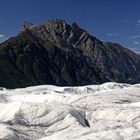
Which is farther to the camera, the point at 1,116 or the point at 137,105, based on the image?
the point at 137,105

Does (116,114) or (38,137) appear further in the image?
(116,114)

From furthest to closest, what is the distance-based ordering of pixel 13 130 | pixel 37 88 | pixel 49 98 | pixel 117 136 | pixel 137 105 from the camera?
pixel 37 88, pixel 49 98, pixel 137 105, pixel 13 130, pixel 117 136

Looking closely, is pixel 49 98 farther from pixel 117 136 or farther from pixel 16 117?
pixel 117 136

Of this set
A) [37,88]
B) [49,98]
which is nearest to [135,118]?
[49,98]

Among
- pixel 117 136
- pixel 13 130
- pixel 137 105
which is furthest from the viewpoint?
pixel 137 105

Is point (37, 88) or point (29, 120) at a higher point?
point (37, 88)

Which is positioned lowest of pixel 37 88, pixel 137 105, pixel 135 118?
pixel 135 118

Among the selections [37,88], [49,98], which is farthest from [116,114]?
[37,88]

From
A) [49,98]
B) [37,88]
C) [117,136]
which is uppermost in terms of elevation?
[37,88]

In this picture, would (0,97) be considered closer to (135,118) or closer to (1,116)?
(1,116)
